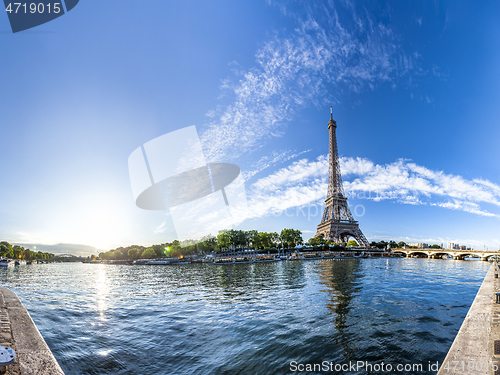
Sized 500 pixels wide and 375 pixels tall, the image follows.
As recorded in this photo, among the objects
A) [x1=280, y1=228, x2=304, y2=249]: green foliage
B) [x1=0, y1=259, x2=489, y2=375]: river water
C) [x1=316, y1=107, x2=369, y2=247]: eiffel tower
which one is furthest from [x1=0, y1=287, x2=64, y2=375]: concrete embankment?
[x1=280, y1=228, x2=304, y2=249]: green foliage

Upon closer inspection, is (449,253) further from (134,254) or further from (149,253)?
(134,254)

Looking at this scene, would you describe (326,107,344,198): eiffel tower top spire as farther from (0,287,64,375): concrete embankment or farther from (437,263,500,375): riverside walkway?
(0,287,64,375): concrete embankment

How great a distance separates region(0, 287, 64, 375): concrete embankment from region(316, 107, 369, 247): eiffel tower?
102 m

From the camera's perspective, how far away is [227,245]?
354 ft

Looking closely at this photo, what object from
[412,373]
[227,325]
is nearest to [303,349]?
[412,373]

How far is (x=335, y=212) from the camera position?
107m

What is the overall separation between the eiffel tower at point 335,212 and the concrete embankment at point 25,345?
101610 mm

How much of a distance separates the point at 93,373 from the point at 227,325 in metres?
5.53

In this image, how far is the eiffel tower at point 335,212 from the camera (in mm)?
103750

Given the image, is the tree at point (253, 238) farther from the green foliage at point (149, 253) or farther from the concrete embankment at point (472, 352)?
the concrete embankment at point (472, 352)

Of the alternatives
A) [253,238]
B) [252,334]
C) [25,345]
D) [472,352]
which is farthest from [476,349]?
[253,238]

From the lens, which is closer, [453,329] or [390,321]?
[453,329]

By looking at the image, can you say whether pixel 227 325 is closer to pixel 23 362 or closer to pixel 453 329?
pixel 23 362

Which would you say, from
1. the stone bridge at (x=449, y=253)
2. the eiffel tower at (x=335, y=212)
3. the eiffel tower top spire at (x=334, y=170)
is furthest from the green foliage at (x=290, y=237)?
the stone bridge at (x=449, y=253)
